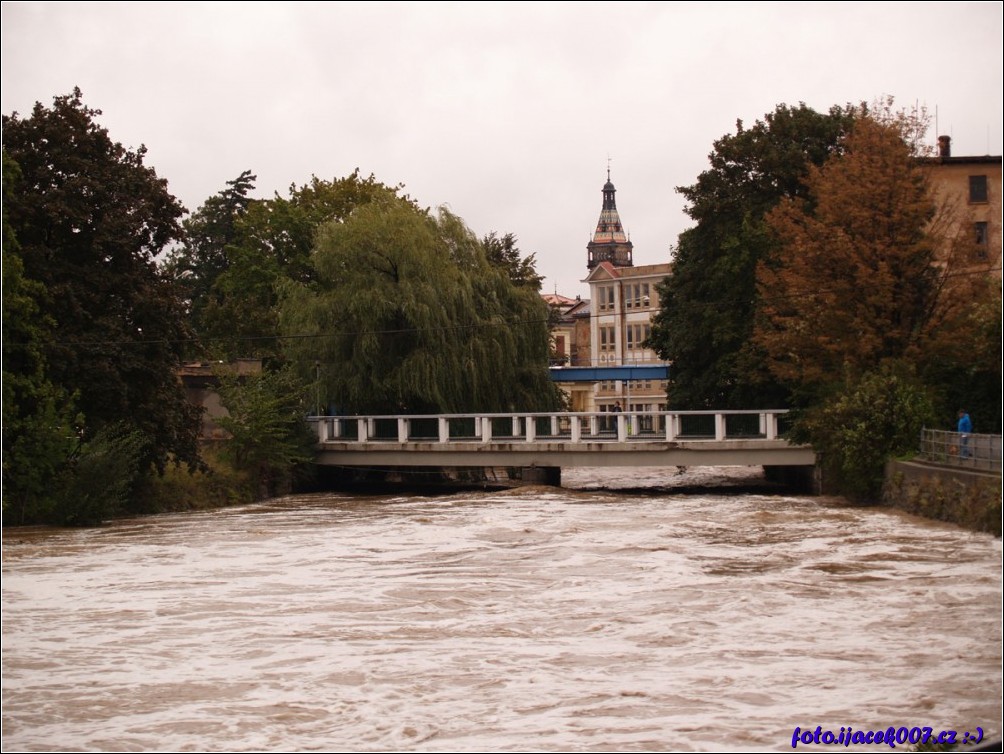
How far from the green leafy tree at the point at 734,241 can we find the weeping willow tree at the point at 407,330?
19.6ft

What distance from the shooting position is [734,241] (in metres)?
51.8

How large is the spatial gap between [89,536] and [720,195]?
27172mm

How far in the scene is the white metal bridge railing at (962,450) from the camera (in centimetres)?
3159

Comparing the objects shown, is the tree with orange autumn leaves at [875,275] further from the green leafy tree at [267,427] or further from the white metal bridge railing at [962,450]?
the green leafy tree at [267,427]

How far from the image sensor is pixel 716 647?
65.0ft

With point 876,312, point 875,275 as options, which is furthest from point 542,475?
point 875,275

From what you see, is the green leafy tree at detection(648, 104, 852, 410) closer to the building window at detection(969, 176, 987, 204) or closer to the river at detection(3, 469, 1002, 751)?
the building window at detection(969, 176, 987, 204)

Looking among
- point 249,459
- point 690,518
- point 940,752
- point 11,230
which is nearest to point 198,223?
point 249,459

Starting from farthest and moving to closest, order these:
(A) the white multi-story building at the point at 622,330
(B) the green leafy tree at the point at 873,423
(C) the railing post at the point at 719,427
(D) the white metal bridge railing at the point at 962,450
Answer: (A) the white multi-story building at the point at 622,330, (C) the railing post at the point at 719,427, (B) the green leafy tree at the point at 873,423, (D) the white metal bridge railing at the point at 962,450

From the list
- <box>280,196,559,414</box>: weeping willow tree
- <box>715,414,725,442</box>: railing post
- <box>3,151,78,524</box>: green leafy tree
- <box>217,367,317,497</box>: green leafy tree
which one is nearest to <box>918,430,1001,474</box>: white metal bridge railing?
<box>715,414,725,442</box>: railing post

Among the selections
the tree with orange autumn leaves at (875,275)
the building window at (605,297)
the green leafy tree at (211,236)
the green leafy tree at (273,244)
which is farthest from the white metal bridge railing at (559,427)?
the building window at (605,297)

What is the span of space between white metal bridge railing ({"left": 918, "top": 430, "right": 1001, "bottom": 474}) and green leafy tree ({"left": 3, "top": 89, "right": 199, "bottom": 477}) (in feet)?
68.6

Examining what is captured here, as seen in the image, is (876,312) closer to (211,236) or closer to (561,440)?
(561,440)

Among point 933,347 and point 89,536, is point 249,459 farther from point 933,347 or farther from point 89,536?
point 933,347
